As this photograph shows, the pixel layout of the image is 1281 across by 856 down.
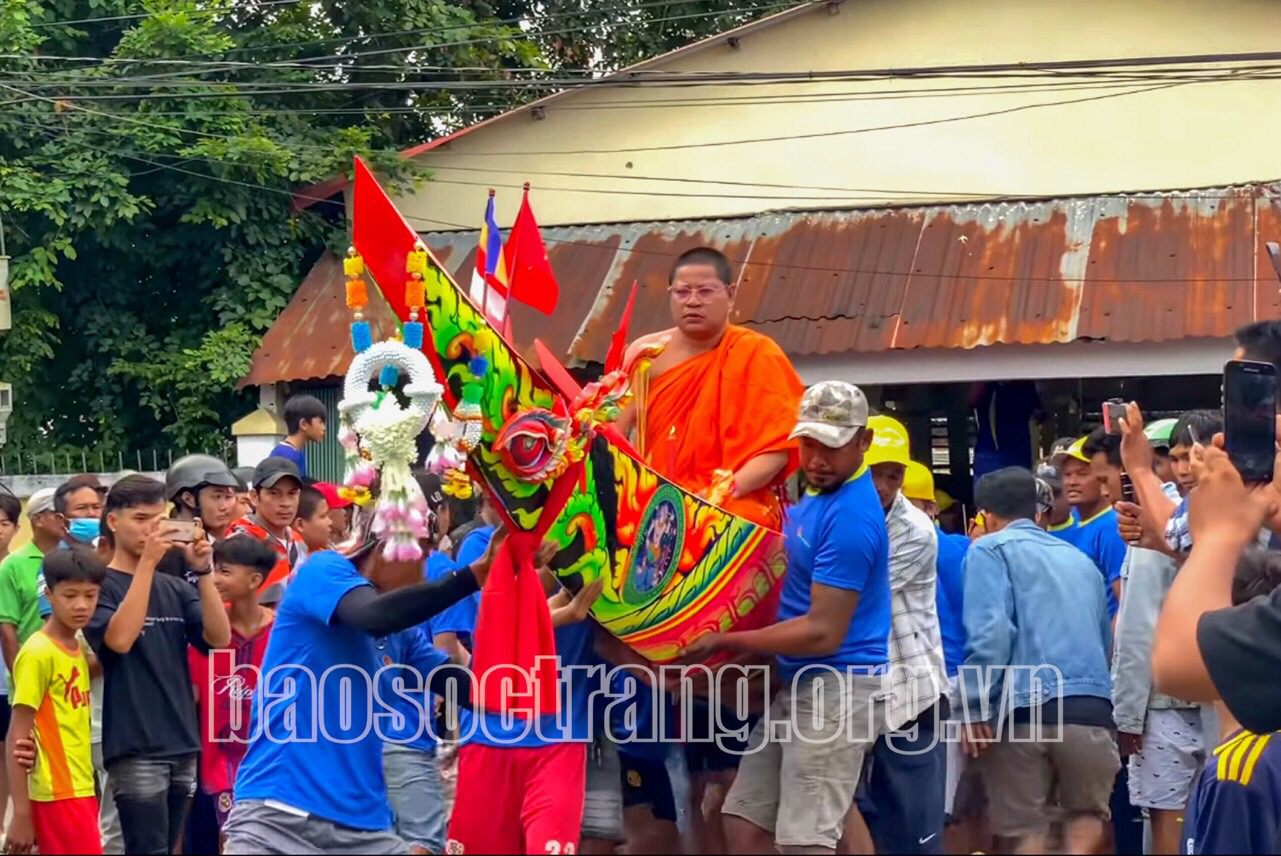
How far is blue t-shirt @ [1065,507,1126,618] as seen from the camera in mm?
7430

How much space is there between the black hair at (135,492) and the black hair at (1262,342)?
12.6 feet

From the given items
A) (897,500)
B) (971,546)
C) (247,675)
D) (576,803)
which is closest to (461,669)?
(576,803)

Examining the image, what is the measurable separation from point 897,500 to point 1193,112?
→ 8.54 metres

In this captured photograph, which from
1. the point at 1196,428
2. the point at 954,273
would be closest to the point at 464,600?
the point at 1196,428

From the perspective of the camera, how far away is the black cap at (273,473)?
7047mm

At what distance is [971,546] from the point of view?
22.1 feet

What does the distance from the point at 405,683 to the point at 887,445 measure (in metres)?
2.06

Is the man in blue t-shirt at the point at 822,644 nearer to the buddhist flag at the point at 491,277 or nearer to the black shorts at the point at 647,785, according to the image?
the black shorts at the point at 647,785

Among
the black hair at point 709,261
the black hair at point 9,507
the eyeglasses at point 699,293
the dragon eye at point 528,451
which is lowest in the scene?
the dragon eye at point 528,451

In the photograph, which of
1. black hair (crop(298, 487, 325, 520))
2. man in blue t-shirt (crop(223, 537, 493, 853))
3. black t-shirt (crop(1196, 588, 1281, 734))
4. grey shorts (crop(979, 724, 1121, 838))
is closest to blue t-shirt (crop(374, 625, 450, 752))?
man in blue t-shirt (crop(223, 537, 493, 853))

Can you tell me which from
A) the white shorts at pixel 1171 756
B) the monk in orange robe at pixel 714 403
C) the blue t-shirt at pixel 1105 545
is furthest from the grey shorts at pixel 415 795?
the blue t-shirt at pixel 1105 545

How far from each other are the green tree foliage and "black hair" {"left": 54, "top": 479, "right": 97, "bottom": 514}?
5.92 meters

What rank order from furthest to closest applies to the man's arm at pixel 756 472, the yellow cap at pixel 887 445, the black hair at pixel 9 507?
the black hair at pixel 9 507 < the yellow cap at pixel 887 445 < the man's arm at pixel 756 472

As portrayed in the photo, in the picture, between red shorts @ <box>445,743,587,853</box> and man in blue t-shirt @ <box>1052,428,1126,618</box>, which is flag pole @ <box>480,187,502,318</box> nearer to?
red shorts @ <box>445,743,587,853</box>
